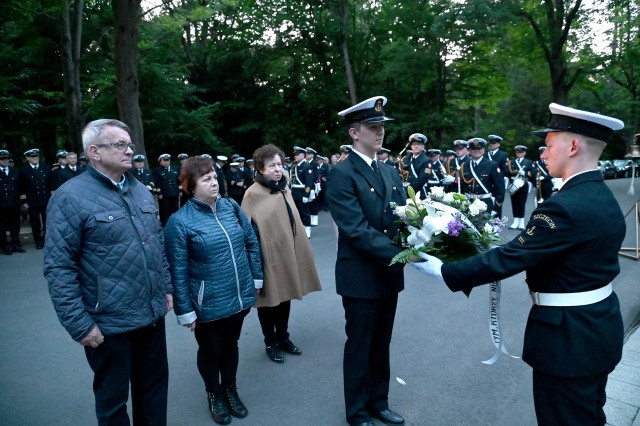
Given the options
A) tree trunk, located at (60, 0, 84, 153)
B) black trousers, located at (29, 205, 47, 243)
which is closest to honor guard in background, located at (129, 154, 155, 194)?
black trousers, located at (29, 205, 47, 243)

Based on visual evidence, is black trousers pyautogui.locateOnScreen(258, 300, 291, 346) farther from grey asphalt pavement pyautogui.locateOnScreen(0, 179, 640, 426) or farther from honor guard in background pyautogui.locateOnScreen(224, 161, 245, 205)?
honor guard in background pyautogui.locateOnScreen(224, 161, 245, 205)

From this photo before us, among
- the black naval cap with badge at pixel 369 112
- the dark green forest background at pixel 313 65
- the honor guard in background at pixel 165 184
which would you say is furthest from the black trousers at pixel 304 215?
the dark green forest background at pixel 313 65

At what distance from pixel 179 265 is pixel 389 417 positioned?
1.91 metres

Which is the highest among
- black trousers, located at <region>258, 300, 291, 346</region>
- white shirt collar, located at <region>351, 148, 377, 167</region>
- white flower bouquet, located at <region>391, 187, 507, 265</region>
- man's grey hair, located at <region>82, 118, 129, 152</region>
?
man's grey hair, located at <region>82, 118, 129, 152</region>

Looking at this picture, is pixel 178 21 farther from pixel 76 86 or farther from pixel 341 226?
pixel 341 226

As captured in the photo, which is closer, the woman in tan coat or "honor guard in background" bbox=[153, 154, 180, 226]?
the woman in tan coat

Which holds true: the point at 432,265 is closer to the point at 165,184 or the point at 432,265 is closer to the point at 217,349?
the point at 217,349

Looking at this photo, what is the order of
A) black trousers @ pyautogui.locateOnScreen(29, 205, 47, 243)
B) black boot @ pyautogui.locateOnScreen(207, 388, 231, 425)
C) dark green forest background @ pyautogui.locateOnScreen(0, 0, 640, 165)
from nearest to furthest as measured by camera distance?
black boot @ pyautogui.locateOnScreen(207, 388, 231, 425) → black trousers @ pyautogui.locateOnScreen(29, 205, 47, 243) → dark green forest background @ pyautogui.locateOnScreen(0, 0, 640, 165)

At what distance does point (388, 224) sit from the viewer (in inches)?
120

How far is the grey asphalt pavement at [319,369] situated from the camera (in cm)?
340

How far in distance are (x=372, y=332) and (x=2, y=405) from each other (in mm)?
3143

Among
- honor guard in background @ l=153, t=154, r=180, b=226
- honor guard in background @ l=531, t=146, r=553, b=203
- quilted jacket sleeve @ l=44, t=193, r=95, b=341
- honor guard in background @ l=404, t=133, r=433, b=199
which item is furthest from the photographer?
honor guard in background @ l=153, t=154, r=180, b=226

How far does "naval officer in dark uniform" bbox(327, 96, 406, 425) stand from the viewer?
2.96 metres

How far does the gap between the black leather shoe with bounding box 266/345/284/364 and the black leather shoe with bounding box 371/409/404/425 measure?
4.27ft
